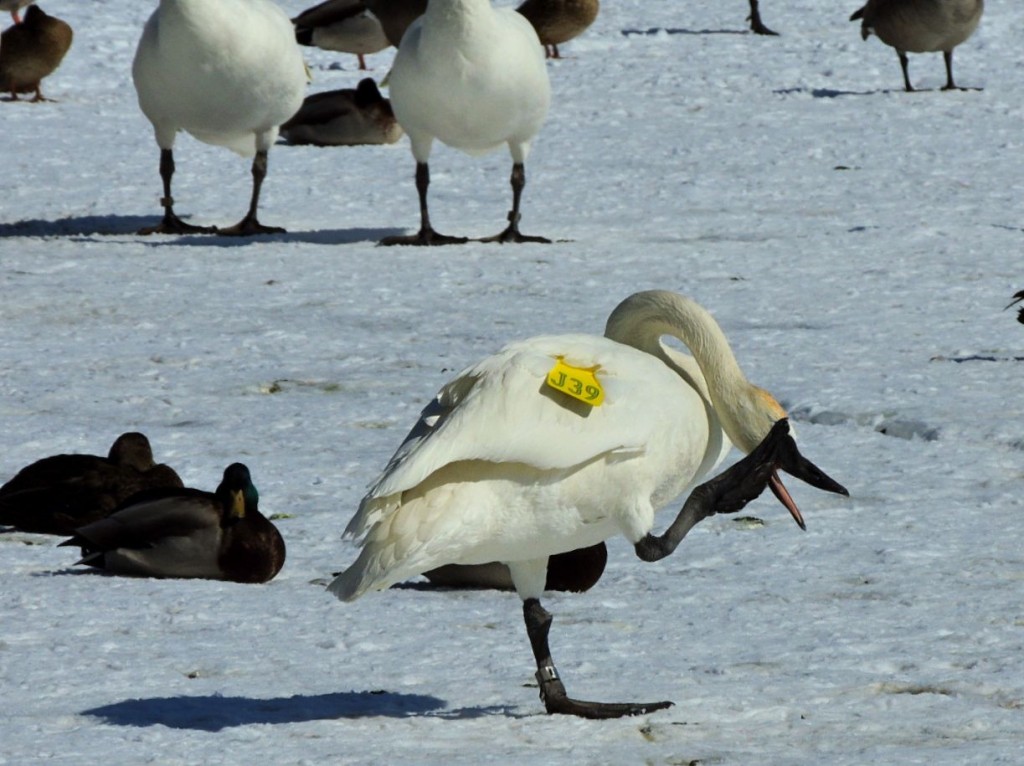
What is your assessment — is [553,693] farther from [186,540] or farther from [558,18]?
[558,18]

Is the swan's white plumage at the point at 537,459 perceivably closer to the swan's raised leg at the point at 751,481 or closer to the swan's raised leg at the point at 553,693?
the swan's raised leg at the point at 751,481

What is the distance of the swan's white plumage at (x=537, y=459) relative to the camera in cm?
406

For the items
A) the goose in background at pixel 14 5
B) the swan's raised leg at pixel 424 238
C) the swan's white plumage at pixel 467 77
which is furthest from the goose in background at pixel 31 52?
the swan's raised leg at pixel 424 238

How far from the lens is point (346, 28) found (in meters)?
19.1

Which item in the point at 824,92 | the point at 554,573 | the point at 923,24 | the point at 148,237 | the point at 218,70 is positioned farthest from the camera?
the point at 923,24

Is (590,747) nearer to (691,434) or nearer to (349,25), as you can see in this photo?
(691,434)

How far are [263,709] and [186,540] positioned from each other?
1435mm

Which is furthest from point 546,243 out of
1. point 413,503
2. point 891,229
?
point 413,503

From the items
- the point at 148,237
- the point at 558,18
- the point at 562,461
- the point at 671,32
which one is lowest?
the point at 148,237

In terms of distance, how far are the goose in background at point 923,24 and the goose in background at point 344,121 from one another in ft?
16.4

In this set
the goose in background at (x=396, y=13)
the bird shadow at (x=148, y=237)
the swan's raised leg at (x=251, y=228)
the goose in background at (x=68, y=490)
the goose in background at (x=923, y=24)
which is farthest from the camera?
the goose in background at (x=396, y=13)

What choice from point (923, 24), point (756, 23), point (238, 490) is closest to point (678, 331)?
point (238, 490)

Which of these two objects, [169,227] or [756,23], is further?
[756,23]

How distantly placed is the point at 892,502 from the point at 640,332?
6.43ft
